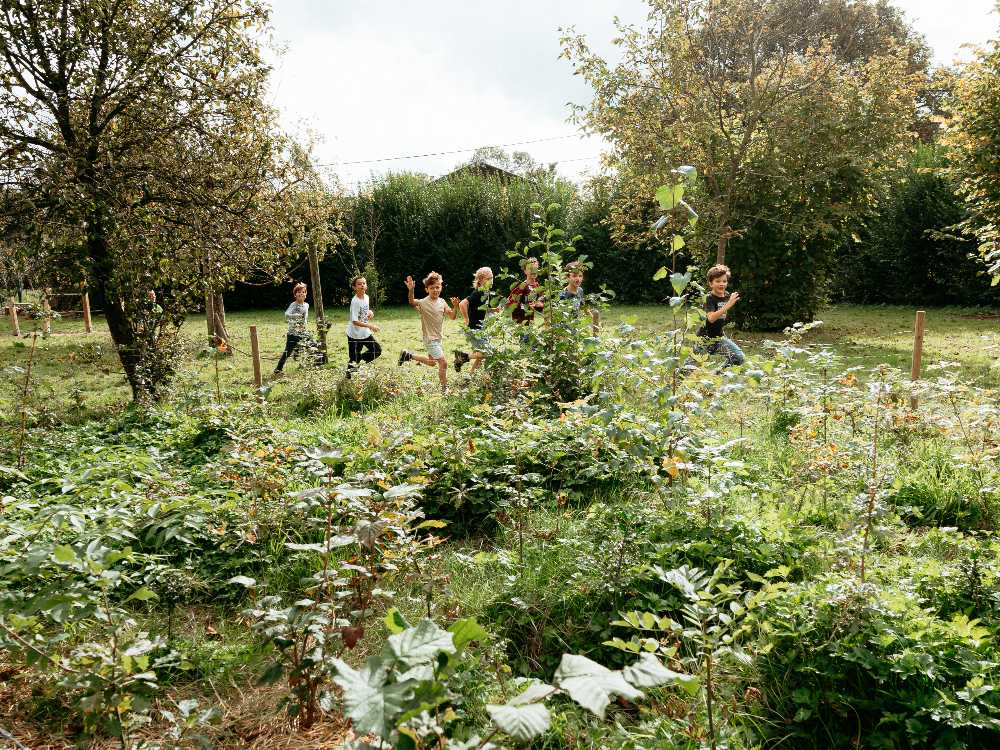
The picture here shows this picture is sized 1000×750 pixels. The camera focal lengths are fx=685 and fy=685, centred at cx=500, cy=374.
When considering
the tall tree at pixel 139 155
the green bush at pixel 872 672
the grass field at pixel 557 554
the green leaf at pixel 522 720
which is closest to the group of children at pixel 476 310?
the grass field at pixel 557 554

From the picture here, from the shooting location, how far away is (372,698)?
55.5 inches

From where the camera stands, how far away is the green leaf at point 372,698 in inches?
52.9

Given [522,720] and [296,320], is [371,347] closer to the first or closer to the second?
[296,320]

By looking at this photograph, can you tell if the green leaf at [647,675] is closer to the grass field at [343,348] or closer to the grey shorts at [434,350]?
the grass field at [343,348]

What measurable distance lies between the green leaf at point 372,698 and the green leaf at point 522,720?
0.67 feet

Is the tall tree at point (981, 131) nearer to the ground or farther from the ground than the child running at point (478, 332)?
farther from the ground

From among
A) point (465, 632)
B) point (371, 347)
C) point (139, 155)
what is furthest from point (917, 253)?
point (465, 632)

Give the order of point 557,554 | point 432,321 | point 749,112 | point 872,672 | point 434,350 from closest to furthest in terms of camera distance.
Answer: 1. point 872,672
2. point 557,554
3. point 434,350
4. point 432,321
5. point 749,112

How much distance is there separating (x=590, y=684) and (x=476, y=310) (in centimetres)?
712

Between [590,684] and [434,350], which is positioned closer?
[590,684]

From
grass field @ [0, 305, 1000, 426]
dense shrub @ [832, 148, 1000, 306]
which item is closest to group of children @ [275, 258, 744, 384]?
grass field @ [0, 305, 1000, 426]

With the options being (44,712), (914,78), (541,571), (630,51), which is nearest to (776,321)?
(914,78)

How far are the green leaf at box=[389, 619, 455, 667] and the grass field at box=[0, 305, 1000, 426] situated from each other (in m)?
4.81

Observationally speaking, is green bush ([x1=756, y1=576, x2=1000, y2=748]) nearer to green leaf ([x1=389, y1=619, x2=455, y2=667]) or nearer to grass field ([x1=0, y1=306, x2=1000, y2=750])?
grass field ([x1=0, y1=306, x2=1000, y2=750])
